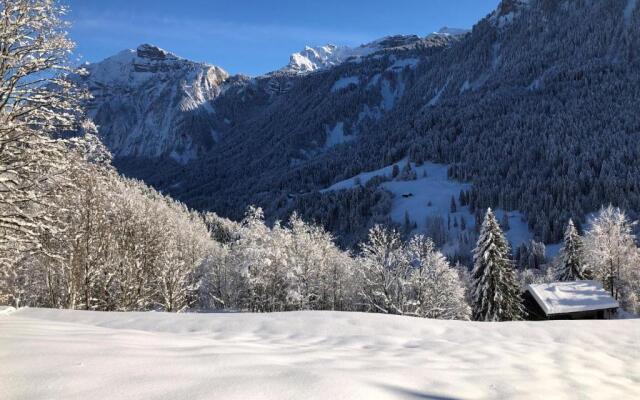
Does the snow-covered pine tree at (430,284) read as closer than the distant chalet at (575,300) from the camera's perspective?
Yes

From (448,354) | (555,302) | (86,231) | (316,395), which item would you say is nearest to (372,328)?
(448,354)

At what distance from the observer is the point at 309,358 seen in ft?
24.4

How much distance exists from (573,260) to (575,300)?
8.88 m

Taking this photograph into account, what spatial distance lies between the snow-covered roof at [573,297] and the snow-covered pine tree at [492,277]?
541 cm

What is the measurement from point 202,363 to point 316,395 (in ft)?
5.85

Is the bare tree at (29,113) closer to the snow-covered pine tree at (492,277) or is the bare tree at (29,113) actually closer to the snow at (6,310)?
the snow at (6,310)

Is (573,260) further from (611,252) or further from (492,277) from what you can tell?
(492,277)

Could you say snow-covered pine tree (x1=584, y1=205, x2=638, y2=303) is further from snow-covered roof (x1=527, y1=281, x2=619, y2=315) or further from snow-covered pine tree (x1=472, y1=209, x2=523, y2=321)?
snow-covered pine tree (x1=472, y1=209, x2=523, y2=321)

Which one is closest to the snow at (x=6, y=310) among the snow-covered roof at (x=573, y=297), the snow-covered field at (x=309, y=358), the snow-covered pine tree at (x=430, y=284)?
the snow-covered field at (x=309, y=358)

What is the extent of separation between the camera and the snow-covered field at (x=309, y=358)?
5.12m

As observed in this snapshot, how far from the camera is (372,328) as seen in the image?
12.1 meters

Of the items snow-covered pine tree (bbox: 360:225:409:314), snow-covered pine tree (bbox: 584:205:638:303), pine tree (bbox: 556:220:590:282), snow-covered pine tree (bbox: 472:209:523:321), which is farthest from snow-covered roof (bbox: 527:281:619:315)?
snow-covered pine tree (bbox: 360:225:409:314)

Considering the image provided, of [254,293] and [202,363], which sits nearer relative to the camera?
[202,363]

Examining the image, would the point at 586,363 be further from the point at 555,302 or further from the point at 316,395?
the point at 555,302
